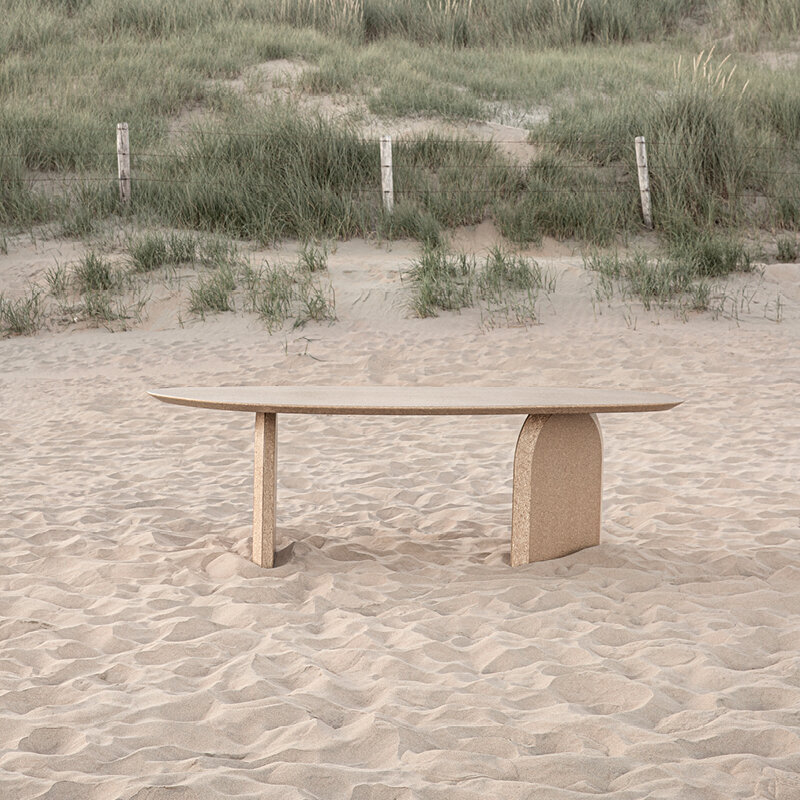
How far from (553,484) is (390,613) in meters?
0.87

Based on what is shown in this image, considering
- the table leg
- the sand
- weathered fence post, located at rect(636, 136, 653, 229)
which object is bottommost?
the sand

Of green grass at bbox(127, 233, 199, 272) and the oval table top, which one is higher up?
green grass at bbox(127, 233, 199, 272)

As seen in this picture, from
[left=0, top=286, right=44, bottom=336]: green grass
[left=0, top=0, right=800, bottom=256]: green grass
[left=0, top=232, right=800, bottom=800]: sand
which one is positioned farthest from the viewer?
[left=0, top=0, right=800, bottom=256]: green grass

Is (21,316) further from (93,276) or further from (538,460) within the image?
(538,460)

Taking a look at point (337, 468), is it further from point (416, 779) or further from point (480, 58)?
point (480, 58)

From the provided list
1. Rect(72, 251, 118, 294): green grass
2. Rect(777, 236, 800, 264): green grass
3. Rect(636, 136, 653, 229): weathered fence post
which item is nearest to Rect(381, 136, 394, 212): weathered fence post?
Rect(636, 136, 653, 229): weathered fence post

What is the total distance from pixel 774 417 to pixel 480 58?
1225cm

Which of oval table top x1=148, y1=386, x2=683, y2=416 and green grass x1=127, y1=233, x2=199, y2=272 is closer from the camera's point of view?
oval table top x1=148, y1=386, x2=683, y2=416

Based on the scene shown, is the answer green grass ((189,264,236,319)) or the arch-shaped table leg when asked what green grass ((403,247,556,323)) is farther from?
the arch-shaped table leg

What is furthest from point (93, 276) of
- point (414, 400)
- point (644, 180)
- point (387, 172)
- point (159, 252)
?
point (414, 400)

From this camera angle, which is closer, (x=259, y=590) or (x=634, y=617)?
(x=634, y=617)

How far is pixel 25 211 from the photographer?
11094 mm

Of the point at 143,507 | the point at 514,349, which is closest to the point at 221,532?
the point at 143,507

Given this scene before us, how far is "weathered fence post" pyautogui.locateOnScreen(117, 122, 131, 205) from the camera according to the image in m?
11.2
